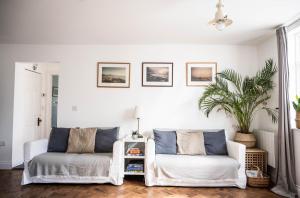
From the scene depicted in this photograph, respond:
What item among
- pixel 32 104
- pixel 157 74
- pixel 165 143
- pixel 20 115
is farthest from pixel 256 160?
pixel 32 104

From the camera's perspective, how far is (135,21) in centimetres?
286

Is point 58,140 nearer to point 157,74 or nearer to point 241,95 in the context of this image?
point 157,74

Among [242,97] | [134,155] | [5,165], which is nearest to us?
[134,155]

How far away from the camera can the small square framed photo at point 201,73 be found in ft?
12.6

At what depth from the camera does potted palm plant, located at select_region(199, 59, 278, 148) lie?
3.39 m

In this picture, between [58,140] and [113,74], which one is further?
[113,74]

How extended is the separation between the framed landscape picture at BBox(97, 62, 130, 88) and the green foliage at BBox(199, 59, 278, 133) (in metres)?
1.54

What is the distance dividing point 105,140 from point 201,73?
2197 millimetres

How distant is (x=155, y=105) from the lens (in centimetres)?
384

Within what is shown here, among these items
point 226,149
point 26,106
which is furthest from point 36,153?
point 226,149

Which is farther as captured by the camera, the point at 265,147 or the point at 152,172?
the point at 265,147

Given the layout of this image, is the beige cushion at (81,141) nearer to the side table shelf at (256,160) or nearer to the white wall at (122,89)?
the white wall at (122,89)

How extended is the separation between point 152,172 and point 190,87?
176cm

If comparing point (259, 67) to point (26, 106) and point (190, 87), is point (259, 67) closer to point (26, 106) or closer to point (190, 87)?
point (190, 87)
